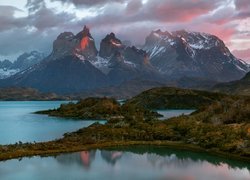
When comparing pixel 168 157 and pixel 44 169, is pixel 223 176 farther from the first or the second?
pixel 44 169

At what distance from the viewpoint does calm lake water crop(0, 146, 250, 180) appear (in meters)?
84.4

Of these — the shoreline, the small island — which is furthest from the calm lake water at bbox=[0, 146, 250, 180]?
the small island

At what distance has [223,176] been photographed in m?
86.0

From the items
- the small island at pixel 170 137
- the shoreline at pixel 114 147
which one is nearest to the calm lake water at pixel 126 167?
the shoreline at pixel 114 147

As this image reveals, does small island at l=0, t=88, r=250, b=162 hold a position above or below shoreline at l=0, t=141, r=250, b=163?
above

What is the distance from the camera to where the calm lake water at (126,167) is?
84.4 meters

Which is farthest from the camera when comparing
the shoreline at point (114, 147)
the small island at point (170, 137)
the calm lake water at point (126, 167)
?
the small island at point (170, 137)

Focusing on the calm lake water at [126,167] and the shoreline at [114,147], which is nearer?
the calm lake water at [126,167]

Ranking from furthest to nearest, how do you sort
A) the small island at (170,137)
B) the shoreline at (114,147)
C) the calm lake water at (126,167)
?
the small island at (170,137) < the shoreline at (114,147) < the calm lake water at (126,167)

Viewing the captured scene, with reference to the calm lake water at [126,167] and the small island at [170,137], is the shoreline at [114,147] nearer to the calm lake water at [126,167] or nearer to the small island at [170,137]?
the small island at [170,137]

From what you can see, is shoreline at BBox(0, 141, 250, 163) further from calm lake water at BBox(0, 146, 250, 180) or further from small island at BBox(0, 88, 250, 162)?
calm lake water at BBox(0, 146, 250, 180)

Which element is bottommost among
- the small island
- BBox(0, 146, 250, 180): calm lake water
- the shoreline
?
BBox(0, 146, 250, 180): calm lake water

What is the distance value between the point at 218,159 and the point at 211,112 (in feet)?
229

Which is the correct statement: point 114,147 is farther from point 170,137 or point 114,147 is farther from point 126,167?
point 126,167
